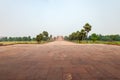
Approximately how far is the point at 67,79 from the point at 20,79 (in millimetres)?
1465

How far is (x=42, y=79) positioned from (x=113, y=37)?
485 feet

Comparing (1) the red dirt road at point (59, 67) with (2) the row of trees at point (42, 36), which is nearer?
(1) the red dirt road at point (59, 67)

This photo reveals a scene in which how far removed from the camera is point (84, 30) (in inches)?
2726

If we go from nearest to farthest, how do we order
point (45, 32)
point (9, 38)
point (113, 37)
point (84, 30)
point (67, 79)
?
1. point (67, 79)
2. point (84, 30)
3. point (45, 32)
4. point (113, 37)
5. point (9, 38)

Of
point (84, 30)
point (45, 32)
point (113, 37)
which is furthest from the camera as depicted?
point (113, 37)

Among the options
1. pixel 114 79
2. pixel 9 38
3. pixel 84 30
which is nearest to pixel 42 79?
pixel 114 79

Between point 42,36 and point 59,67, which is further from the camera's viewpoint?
point 42,36

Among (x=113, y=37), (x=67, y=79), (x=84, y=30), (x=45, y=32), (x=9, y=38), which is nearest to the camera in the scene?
(x=67, y=79)

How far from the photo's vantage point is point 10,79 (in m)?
5.36

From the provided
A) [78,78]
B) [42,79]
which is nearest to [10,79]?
[42,79]

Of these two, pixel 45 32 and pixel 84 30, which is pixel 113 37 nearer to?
pixel 45 32

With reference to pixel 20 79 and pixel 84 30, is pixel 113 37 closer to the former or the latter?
pixel 84 30

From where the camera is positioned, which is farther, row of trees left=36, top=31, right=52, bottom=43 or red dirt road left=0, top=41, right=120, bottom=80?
row of trees left=36, top=31, right=52, bottom=43

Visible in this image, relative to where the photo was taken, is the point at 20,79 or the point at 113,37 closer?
the point at 20,79
